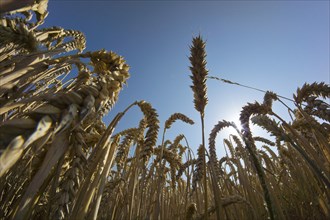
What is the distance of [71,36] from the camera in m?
2.77

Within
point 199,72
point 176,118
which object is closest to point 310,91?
point 199,72

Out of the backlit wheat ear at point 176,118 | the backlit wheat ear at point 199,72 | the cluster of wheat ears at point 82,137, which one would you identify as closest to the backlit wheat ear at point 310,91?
the cluster of wheat ears at point 82,137

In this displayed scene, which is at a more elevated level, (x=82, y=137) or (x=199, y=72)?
(x=199, y=72)

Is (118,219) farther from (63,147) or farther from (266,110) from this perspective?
(266,110)

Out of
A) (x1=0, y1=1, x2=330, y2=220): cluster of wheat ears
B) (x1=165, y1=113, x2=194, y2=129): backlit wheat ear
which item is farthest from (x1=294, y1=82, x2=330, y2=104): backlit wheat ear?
(x1=165, y1=113, x2=194, y2=129): backlit wheat ear

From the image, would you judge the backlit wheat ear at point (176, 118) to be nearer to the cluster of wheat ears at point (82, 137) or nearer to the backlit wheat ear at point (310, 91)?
the cluster of wheat ears at point (82, 137)

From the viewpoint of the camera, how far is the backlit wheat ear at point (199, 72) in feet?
5.98

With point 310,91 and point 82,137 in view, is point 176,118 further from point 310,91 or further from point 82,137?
point 82,137

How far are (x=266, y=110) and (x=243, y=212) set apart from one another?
140 centimetres

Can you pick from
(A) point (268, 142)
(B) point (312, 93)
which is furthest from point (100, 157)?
(A) point (268, 142)

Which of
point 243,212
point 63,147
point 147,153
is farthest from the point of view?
point 243,212

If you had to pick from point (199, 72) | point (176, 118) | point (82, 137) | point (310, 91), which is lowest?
point (82, 137)

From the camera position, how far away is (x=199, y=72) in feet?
6.16

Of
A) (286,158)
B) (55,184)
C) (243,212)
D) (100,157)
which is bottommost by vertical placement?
(55,184)
